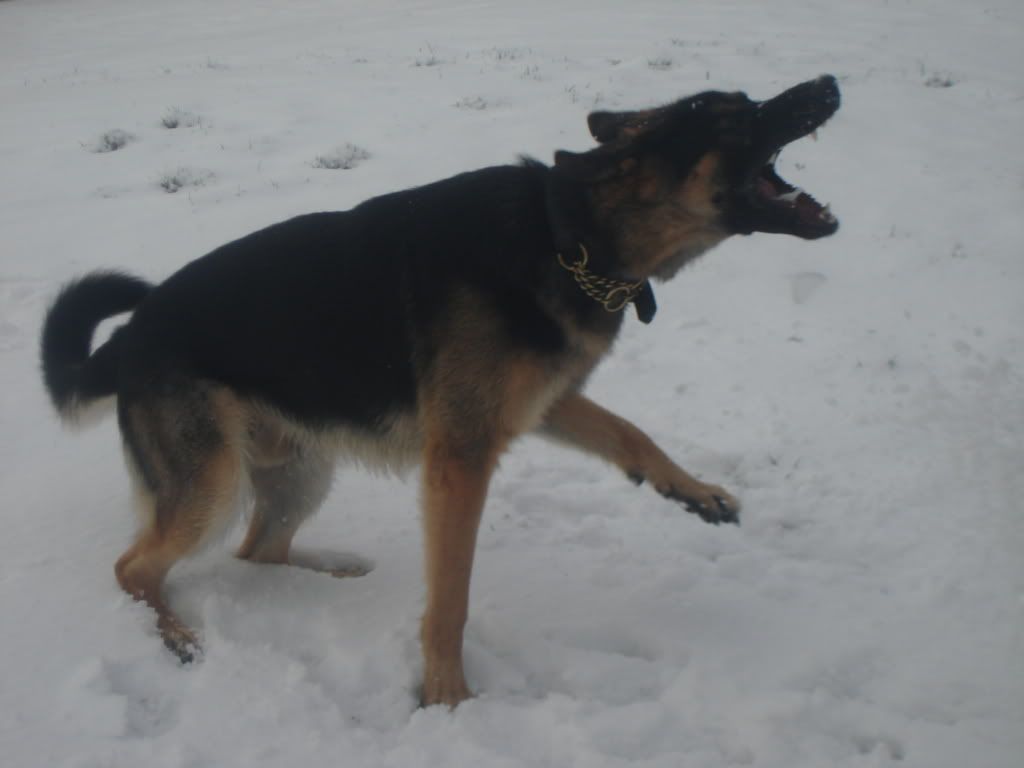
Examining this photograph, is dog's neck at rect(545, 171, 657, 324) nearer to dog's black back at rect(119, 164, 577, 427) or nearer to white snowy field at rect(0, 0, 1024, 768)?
dog's black back at rect(119, 164, 577, 427)

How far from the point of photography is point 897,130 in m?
8.20

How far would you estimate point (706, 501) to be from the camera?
343 centimetres

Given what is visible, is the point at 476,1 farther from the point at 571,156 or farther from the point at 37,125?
the point at 571,156

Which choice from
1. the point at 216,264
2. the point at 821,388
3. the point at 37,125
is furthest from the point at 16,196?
the point at 821,388

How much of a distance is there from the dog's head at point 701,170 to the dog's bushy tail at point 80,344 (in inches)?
78.0

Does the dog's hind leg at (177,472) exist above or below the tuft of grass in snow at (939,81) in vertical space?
below

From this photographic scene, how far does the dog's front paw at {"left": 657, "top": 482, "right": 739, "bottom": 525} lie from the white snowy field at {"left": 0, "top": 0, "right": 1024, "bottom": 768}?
0.25 m

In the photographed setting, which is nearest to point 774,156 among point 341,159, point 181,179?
point 341,159

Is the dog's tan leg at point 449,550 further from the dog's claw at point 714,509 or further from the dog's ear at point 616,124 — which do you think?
the dog's ear at point 616,124

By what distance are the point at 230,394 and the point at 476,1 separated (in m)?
15.0

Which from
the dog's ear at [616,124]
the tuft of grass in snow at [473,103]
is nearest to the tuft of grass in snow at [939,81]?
the tuft of grass in snow at [473,103]

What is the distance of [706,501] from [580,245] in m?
1.22

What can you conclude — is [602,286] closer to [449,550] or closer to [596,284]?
[596,284]

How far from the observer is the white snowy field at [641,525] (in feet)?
8.74
